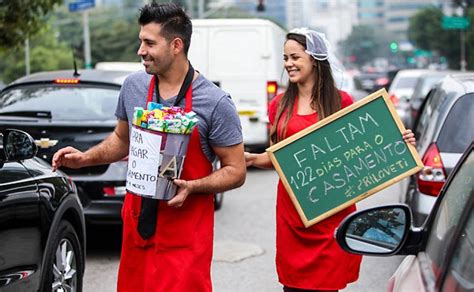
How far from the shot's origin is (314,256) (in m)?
4.96

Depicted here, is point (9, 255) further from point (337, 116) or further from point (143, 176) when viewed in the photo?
point (337, 116)

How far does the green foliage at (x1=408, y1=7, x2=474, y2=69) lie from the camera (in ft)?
182

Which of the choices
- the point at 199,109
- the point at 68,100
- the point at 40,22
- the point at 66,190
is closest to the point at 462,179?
the point at 199,109

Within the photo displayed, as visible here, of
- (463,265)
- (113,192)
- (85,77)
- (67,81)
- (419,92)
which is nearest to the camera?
(463,265)

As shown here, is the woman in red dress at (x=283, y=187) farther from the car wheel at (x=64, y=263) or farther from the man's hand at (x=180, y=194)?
the car wheel at (x=64, y=263)

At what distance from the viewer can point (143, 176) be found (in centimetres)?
408

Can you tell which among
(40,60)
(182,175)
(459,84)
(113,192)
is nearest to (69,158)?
(182,175)

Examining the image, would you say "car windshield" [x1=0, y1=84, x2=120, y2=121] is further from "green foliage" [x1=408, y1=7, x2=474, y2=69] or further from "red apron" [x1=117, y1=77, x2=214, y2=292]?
"green foliage" [x1=408, y1=7, x2=474, y2=69]

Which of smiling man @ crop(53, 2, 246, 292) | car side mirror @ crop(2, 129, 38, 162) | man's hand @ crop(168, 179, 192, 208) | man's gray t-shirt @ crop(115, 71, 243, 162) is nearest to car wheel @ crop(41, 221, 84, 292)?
car side mirror @ crop(2, 129, 38, 162)

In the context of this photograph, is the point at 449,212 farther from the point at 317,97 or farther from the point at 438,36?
the point at 438,36

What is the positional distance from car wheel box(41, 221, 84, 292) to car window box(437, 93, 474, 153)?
264 centimetres

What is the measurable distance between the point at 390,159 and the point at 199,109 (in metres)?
1.21

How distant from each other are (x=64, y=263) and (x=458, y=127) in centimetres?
291

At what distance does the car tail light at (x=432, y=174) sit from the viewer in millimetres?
6820
